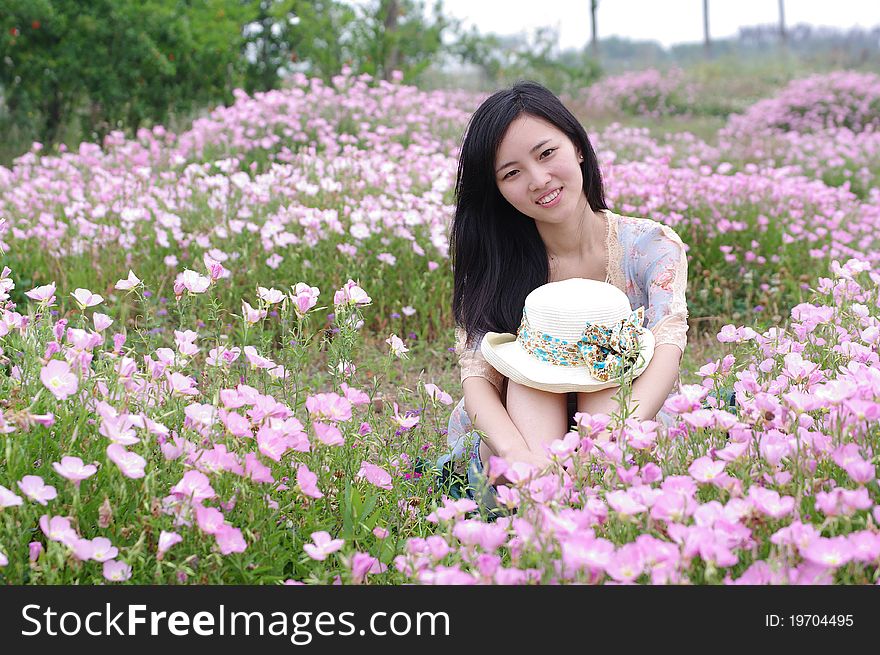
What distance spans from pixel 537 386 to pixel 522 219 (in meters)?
0.68

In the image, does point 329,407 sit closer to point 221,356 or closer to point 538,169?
point 221,356

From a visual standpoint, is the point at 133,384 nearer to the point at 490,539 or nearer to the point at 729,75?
the point at 490,539

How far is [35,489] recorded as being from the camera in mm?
1615

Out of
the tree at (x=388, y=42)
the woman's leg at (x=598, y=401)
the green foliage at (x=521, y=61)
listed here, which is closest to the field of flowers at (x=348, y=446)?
the woman's leg at (x=598, y=401)

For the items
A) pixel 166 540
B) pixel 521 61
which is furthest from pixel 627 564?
pixel 521 61

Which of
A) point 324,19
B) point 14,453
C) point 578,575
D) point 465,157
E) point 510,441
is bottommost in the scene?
point 510,441

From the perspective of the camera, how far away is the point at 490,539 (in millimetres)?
1485

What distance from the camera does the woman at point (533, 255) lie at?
8.77 ft

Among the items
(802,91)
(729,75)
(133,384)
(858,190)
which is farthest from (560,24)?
(133,384)

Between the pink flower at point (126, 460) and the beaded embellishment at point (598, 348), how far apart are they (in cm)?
134

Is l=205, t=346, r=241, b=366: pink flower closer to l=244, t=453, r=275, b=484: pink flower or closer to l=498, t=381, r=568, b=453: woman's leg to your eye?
l=244, t=453, r=275, b=484: pink flower

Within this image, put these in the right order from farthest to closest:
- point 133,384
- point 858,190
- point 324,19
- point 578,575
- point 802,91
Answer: point 802,91 → point 324,19 → point 858,190 → point 133,384 → point 578,575

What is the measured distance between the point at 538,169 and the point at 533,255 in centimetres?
38

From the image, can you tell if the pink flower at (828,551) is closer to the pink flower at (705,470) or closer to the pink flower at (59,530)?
the pink flower at (705,470)
